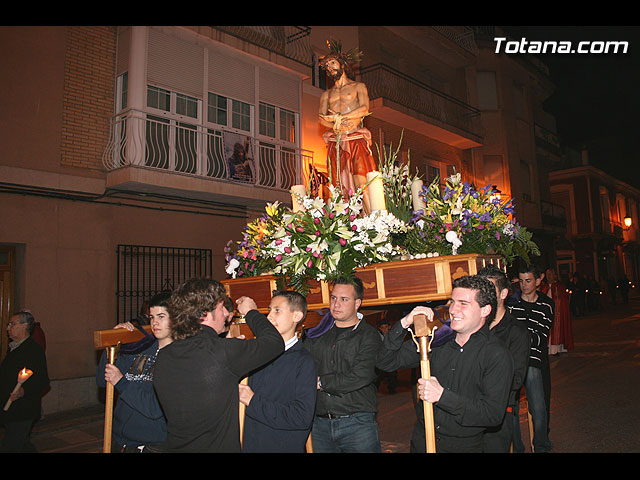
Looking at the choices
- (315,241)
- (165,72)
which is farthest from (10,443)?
(165,72)

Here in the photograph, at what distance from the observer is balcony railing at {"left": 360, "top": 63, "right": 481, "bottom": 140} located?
614 inches

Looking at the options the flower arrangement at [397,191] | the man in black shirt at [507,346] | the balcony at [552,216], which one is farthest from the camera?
the balcony at [552,216]

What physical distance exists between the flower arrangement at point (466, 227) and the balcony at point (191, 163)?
7.09 meters

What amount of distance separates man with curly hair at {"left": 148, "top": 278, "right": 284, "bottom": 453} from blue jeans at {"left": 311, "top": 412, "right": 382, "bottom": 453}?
2.90 ft

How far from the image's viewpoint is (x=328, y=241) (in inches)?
149

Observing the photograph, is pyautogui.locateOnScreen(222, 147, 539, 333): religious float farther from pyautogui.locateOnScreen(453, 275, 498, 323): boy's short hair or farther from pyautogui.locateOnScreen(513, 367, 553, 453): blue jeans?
pyautogui.locateOnScreen(513, 367, 553, 453): blue jeans

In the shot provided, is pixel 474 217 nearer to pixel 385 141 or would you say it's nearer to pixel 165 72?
pixel 165 72

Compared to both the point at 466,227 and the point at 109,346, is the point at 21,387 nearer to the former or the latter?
the point at 109,346

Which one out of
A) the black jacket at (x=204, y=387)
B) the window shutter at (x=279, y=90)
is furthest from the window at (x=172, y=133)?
the black jacket at (x=204, y=387)

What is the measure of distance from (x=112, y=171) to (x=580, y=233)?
29755 millimetres

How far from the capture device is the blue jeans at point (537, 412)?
5.07m

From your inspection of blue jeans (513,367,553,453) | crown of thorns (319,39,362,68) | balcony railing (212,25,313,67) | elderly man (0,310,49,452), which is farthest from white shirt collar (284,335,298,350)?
balcony railing (212,25,313,67)

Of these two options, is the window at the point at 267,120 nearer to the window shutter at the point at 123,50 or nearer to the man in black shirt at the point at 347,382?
the window shutter at the point at 123,50

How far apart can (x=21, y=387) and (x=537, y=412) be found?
5.00 meters
